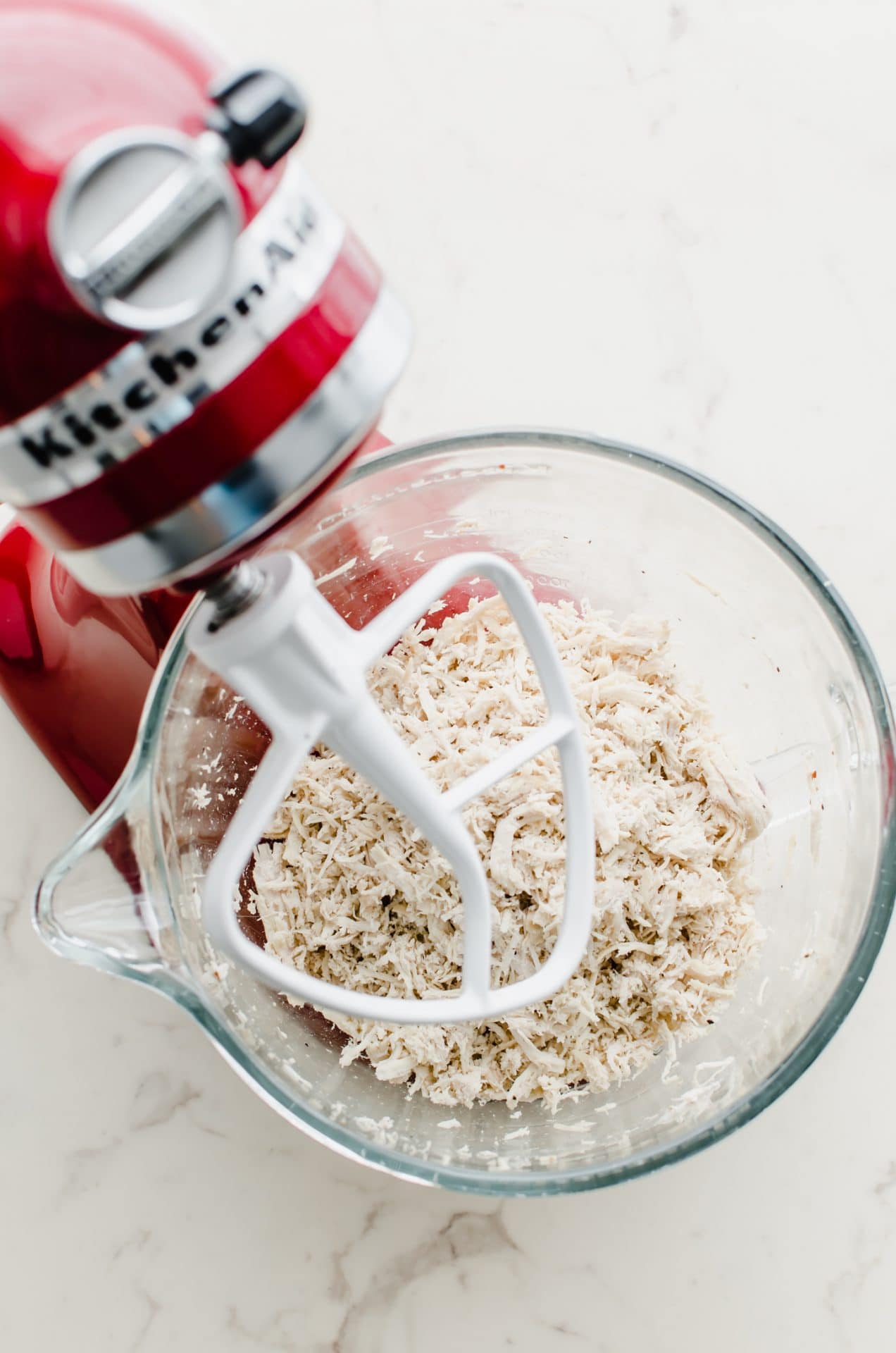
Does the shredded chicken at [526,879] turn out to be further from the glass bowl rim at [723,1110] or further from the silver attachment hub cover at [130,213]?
the silver attachment hub cover at [130,213]

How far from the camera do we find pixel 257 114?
0.38 meters

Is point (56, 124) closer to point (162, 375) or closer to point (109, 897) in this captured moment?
point (162, 375)

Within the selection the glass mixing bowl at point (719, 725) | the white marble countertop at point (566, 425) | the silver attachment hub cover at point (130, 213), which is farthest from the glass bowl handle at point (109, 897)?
the silver attachment hub cover at point (130, 213)

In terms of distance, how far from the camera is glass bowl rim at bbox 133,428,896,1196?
688 millimetres

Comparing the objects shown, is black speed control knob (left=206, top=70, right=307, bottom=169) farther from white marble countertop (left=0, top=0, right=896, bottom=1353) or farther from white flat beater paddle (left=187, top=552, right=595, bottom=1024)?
white marble countertop (left=0, top=0, right=896, bottom=1353)

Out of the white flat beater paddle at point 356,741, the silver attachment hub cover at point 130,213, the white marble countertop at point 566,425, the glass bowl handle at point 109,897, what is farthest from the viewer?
the white marble countertop at point 566,425

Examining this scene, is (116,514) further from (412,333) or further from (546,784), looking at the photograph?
(546,784)

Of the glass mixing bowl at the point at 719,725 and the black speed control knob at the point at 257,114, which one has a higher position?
the black speed control knob at the point at 257,114

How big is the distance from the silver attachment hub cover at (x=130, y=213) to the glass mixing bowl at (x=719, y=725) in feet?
1.16

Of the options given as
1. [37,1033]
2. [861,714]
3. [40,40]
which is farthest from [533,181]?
[37,1033]

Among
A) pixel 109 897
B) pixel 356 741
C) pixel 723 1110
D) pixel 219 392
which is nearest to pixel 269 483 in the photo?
pixel 219 392

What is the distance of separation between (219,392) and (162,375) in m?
0.02

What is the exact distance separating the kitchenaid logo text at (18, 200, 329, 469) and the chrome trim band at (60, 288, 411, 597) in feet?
0.11

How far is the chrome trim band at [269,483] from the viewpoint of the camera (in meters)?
0.43
